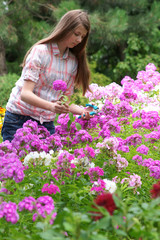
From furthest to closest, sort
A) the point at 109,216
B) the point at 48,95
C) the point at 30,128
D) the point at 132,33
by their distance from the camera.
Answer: the point at 132,33, the point at 48,95, the point at 30,128, the point at 109,216

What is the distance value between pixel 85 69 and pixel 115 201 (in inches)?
74.0

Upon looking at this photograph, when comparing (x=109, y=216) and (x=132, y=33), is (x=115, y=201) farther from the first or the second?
(x=132, y=33)

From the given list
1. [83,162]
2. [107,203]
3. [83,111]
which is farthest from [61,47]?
[107,203]

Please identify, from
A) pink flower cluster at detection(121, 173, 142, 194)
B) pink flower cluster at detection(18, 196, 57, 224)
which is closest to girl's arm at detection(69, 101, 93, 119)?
pink flower cluster at detection(121, 173, 142, 194)

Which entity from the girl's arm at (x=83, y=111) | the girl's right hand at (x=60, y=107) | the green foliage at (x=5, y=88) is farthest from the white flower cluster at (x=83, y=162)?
the green foliage at (x=5, y=88)

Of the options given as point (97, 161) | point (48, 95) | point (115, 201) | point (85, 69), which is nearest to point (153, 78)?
point (85, 69)

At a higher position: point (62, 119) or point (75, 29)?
point (75, 29)

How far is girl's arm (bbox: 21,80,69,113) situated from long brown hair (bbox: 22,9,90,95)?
336mm

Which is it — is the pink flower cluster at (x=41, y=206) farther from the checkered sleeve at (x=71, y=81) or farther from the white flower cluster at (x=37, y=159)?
the checkered sleeve at (x=71, y=81)

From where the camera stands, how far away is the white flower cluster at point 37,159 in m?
1.80

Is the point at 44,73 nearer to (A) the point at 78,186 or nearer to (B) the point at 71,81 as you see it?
(B) the point at 71,81

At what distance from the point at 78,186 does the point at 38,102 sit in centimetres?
70

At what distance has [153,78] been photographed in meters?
4.22

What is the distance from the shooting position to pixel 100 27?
819cm
